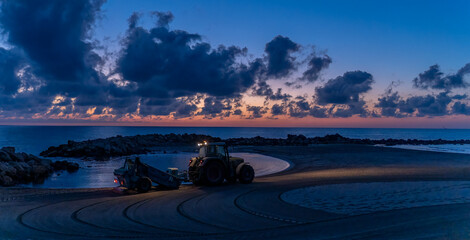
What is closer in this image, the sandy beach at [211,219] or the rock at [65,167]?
the sandy beach at [211,219]

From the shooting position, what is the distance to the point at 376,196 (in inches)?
579

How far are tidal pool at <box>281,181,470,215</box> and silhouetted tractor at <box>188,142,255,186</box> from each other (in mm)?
3345

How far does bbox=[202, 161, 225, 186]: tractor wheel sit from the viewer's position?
17859 millimetres

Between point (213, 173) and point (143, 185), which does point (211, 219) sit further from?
point (213, 173)

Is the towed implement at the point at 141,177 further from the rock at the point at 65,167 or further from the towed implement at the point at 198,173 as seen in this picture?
the rock at the point at 65,167

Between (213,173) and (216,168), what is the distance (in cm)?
30

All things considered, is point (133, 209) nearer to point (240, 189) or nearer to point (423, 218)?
point (240, 189)

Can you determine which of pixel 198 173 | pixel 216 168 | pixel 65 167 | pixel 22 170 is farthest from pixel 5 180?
pixel 216 168

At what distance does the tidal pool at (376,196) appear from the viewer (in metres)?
12.8

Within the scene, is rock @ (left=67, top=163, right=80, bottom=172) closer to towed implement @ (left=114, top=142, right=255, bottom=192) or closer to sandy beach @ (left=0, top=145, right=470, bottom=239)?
towed implement @ (left=114, top=142, right=255, bottom=192)

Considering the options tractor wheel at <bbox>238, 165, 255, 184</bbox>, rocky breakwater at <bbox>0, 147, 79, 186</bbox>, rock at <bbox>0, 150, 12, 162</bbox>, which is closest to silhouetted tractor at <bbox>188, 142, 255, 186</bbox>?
tractor wheel at <bbox>238, 165, 255, 184</bbox>

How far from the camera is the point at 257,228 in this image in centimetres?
984

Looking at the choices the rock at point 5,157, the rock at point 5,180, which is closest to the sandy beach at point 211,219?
the rock at point 5,180

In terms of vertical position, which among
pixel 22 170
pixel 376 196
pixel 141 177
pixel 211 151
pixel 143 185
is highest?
pixel 211 151
